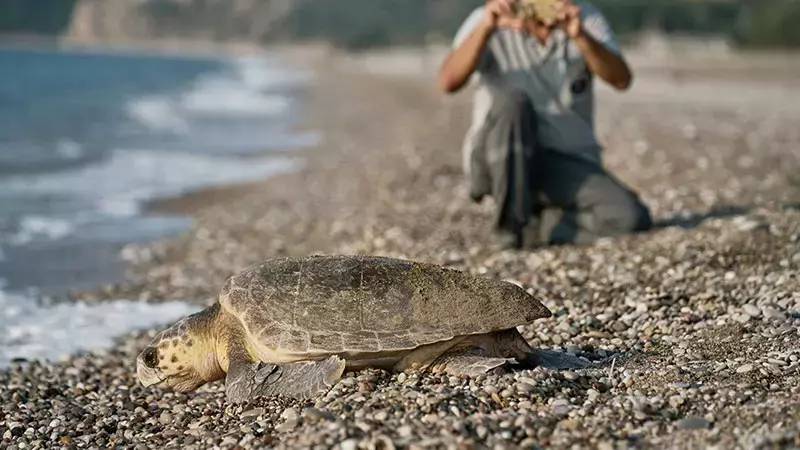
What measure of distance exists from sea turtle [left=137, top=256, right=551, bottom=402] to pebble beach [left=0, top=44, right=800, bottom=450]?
0.33 ft

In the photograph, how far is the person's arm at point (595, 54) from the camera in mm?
6016

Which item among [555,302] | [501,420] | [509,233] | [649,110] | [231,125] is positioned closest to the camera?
[501,420]

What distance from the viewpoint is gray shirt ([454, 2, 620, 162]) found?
650 cm

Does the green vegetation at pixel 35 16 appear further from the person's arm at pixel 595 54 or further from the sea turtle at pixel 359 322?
the sea turtle at pixel 359 322

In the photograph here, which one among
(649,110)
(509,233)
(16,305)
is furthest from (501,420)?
(649,110)

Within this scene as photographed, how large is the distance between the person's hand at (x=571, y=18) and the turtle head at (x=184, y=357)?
2894mm

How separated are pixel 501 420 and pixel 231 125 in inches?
904

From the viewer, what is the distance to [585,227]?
693 cm

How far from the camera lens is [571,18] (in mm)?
6023

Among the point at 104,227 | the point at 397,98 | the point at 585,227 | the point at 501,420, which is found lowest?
the point at 397,98

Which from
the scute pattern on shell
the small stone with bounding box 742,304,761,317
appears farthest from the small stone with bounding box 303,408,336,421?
the small stone with bounding box 742,304,761,317

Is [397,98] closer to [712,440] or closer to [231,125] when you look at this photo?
[231,125]

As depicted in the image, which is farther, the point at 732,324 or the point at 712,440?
the point at 732,324

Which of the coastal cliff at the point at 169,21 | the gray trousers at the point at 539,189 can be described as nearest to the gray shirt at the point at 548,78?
the gray trousers at the point at 539,189
